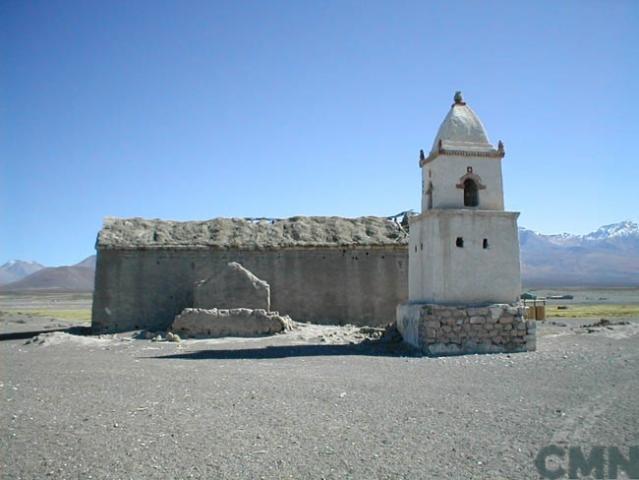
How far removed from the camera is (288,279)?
74.9ft

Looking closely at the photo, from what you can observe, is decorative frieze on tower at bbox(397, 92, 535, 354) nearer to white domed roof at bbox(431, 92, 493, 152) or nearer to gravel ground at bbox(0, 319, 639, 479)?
white domed roof at bbox(431, 92, 493, 152)

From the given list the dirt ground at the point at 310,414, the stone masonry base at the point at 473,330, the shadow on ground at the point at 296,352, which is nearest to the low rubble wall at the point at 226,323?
the shadow on ground at the point at 296,352

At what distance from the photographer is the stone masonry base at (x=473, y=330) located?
46.4 ft

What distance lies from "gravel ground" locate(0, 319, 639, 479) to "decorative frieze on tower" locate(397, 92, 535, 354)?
86 centimetres

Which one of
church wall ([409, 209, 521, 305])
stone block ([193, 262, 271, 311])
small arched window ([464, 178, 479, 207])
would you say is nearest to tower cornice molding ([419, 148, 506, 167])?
small arched window ([464, 178, 479, 207])

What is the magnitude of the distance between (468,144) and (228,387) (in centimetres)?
950

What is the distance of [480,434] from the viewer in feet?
22.5

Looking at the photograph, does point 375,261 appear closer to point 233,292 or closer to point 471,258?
point 233,292

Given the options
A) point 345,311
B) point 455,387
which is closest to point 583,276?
point 345,311

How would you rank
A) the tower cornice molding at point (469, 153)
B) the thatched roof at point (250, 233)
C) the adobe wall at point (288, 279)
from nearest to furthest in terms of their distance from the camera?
the tower cornice molding at point (469, 153) → the adobe wall at point (288, 279) → the thatched roof at point (250, 233)

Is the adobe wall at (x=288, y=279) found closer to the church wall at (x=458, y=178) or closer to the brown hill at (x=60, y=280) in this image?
the church wall at (x=458, y=178)

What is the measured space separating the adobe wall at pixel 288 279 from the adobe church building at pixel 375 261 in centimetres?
4

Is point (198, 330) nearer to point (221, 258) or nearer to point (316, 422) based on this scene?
point (221, 258)

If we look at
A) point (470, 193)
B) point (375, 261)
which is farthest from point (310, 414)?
point (375, 261)
